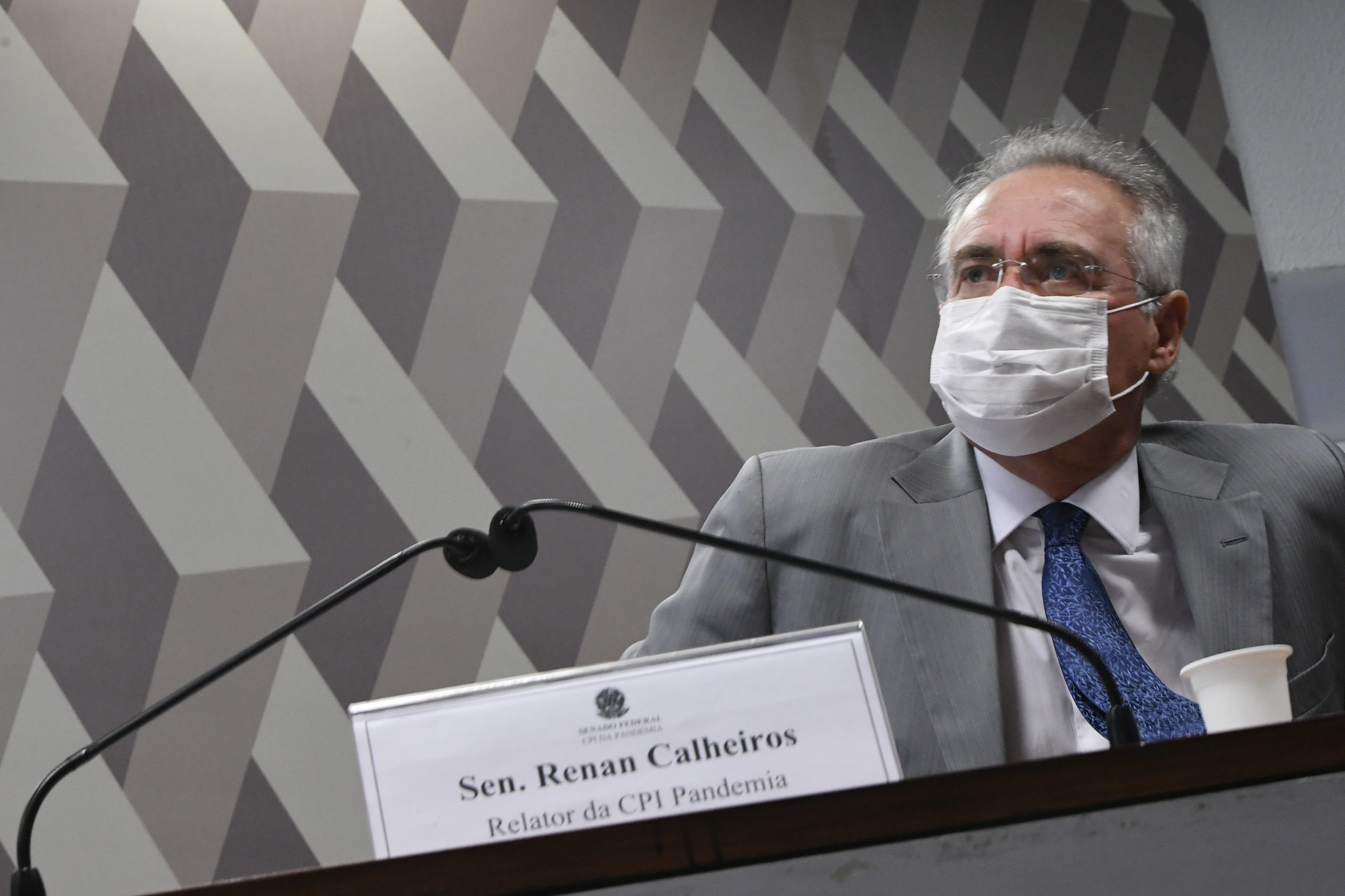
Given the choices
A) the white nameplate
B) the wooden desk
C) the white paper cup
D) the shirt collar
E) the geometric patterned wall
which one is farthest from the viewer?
the geometric patterned wall

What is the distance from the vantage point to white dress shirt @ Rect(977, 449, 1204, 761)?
1.28 metres

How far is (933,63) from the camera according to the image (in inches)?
98.7

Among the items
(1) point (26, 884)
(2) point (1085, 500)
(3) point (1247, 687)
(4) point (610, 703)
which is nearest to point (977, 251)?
(2) point (1085, 500)

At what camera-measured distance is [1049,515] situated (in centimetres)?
143

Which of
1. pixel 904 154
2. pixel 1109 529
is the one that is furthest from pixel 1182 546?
pixel 904 154

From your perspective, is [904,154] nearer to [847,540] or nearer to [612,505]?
[612,505]

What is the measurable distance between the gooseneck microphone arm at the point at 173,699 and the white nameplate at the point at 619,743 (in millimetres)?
100

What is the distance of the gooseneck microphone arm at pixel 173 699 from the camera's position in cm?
75

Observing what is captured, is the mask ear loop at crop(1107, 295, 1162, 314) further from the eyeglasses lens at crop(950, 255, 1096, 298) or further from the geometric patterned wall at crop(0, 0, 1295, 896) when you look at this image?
the geometric patterned wall at crop(0, 0, 1295, 896)

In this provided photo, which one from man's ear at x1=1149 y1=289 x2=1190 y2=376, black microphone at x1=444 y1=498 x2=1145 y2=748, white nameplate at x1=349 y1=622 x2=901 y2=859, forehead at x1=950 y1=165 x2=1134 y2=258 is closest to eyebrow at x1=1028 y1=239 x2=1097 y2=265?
forehead at x1=950 y1=165 x2=1134 y2=258

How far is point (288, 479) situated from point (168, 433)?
199 mm

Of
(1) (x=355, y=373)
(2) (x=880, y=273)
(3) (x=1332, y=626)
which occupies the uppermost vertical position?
(2) (x=880, y=273)

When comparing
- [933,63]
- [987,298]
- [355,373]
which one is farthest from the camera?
[933,63]

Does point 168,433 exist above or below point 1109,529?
above
